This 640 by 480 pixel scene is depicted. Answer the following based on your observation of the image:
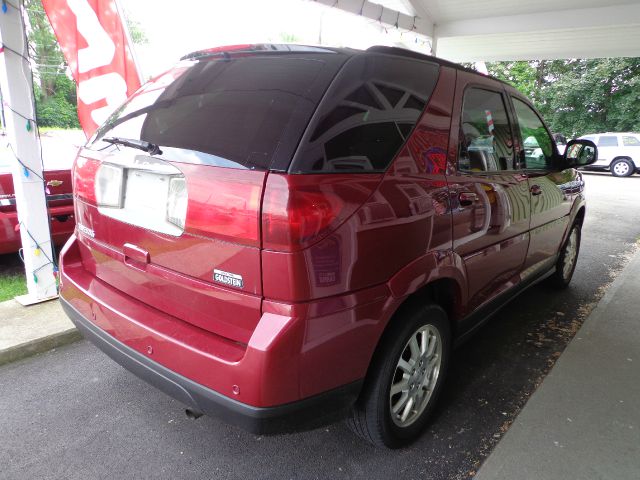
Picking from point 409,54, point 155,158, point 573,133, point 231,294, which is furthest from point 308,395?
point 573,133

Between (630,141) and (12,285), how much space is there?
22.7 meters

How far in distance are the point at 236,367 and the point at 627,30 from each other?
1104 cm

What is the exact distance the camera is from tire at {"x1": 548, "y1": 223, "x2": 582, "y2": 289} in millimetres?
4459

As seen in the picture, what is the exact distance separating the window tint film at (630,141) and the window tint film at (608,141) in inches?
11.6

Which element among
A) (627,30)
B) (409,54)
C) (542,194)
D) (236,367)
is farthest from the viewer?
(627,30)

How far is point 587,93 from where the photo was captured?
1082 inches

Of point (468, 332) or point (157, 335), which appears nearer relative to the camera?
point (157, 335)

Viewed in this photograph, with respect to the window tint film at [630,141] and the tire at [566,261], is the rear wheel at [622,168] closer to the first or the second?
the window tint film at [630,141]

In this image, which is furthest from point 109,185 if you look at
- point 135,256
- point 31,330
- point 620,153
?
point 620,153

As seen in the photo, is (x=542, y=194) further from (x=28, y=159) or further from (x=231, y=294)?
(x=28, y=159)

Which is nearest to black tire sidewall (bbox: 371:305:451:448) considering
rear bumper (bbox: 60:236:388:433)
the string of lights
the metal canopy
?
rear bumper (bbox: 60:236:388:433)

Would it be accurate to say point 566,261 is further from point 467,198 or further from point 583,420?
point 467,198

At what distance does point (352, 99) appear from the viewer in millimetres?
1869

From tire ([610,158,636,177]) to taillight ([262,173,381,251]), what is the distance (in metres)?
22.4
